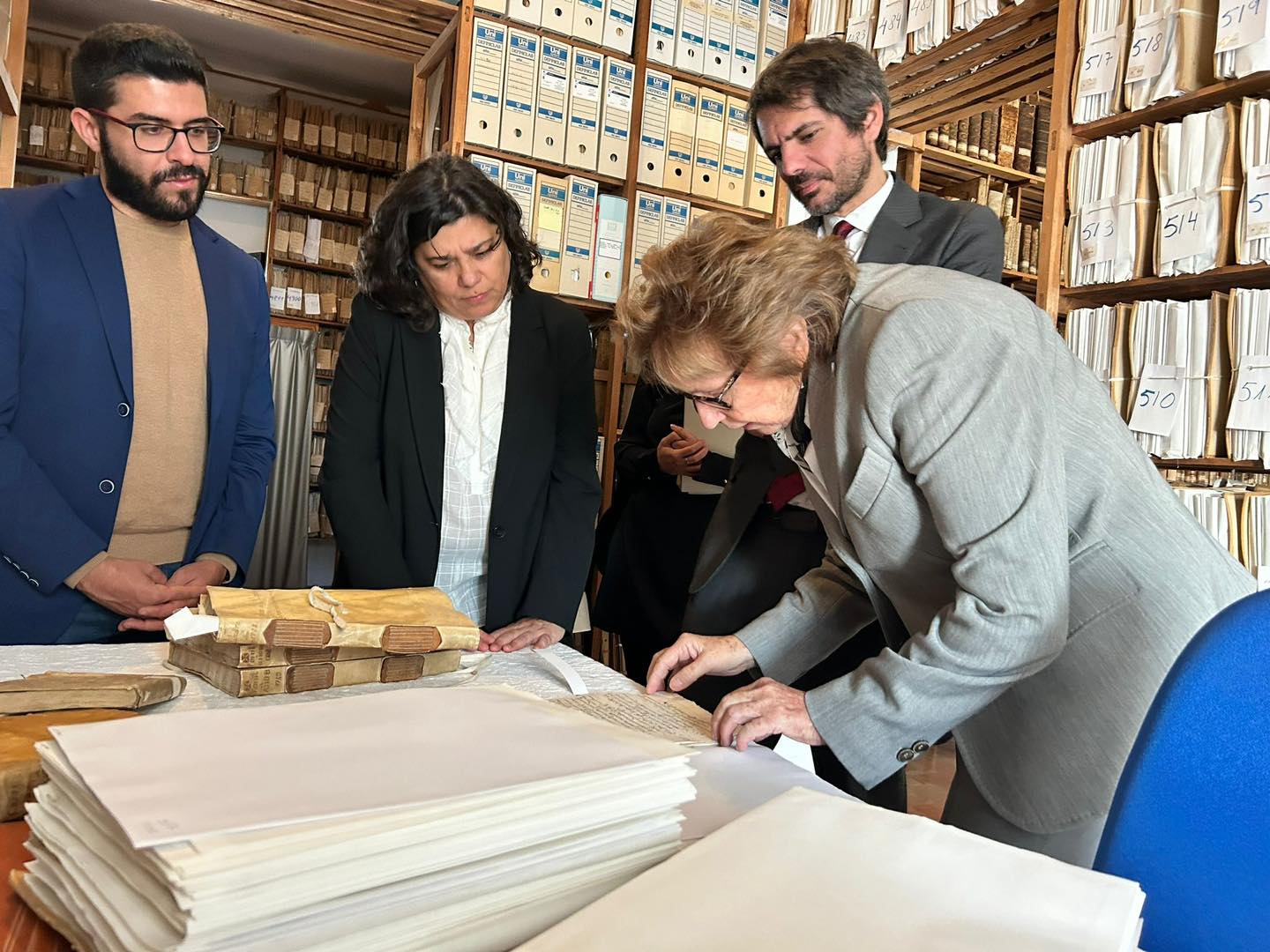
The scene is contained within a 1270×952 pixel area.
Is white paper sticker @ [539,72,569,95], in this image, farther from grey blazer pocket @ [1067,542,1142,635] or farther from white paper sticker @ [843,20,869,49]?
grey blazer pocket @ [1067,542,1142,635]

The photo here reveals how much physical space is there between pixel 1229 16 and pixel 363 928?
266 centimetres

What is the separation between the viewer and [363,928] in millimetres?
474

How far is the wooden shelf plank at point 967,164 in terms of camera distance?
16.7 feet

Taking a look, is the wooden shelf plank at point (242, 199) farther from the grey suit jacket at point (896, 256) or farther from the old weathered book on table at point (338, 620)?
the old weathered book on table at point (338, 620)

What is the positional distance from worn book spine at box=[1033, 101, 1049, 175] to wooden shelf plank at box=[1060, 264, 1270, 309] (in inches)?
126

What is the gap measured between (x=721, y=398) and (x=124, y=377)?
112 centimetres

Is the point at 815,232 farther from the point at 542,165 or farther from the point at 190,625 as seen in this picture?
the point at 542,165

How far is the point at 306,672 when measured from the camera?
3.50 ft

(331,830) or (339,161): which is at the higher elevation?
(339,161)

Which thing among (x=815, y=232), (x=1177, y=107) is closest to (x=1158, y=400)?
(x=1177, y=107)

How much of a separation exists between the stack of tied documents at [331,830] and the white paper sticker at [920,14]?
307cm

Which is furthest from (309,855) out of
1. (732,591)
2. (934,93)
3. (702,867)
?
(934,93)

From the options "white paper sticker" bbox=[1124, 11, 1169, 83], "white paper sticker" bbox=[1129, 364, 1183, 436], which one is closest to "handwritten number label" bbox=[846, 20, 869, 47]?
"white paper sticker" bbox=[1124, 11, 1169, 83]

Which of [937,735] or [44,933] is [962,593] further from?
[44,933]
